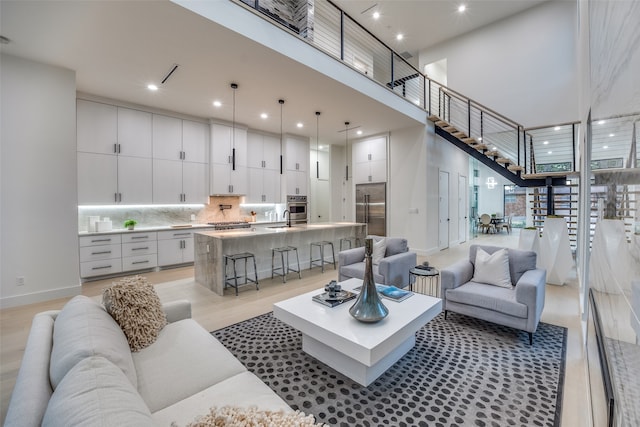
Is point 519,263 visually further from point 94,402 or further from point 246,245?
point 246,245

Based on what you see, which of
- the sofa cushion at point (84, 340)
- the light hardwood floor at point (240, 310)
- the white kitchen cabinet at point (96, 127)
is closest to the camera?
the sofa cushion at point (84, 340)

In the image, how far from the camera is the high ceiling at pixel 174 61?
9.49ft

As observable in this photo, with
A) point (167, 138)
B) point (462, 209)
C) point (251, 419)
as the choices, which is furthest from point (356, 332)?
point (462, 209)

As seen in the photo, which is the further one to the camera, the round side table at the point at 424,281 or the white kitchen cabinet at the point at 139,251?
the white kitchen cabinet at the point at 139,251

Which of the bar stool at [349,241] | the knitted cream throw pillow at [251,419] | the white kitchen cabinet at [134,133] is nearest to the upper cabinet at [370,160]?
the bar stool at [349,241]

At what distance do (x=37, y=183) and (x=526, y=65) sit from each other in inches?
414

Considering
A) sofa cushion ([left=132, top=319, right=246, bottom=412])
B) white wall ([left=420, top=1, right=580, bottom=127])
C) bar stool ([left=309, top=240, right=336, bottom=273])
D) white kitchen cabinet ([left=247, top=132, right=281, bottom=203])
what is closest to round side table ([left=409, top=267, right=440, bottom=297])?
bar stool ([left=309, top=240, right=336, bottom=273])

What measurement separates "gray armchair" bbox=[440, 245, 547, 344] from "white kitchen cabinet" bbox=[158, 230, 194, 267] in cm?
502

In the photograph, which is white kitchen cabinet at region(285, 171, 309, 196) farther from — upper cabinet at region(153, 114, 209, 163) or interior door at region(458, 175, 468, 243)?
interior door at region(458, 175, 468, 243)

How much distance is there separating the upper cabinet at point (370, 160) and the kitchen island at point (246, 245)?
8.22ft

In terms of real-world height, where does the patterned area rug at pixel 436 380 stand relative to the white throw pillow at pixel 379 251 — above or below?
below

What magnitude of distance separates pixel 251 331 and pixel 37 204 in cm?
357

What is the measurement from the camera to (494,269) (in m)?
3.09

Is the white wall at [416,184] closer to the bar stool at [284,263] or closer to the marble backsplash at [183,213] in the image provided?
the marble backsplash at [183,213]
